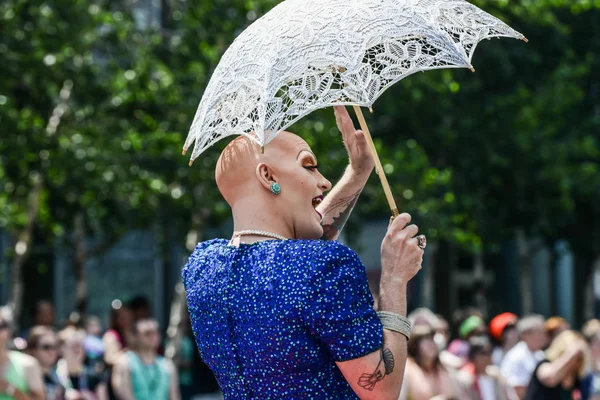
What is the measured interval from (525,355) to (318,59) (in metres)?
7.69

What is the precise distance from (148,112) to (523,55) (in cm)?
723

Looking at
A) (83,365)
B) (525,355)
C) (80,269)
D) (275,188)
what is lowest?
(80,269)

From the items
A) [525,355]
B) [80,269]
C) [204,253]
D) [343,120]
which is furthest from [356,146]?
[80,269]

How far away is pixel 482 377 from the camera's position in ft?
32.1

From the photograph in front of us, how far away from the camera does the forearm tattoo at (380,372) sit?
2.96 meters

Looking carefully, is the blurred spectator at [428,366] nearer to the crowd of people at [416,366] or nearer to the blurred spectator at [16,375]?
the crowd of people at [416,366]

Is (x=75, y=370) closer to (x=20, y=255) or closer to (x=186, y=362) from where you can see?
(x=20, y=255)

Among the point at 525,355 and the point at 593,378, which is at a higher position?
the point at 593,378

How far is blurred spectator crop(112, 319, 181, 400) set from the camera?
9.69 metres

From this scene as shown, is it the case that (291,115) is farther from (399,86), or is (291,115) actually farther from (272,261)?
(399,86)

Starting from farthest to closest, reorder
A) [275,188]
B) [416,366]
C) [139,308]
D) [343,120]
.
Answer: [139,308]
[416,366]
[343,120]
[275,188]

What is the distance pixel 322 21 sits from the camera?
3.27 metres

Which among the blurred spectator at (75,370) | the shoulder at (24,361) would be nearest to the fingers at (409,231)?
the shoulder at (24,361)

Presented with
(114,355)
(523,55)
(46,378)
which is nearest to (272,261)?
(46,378)
